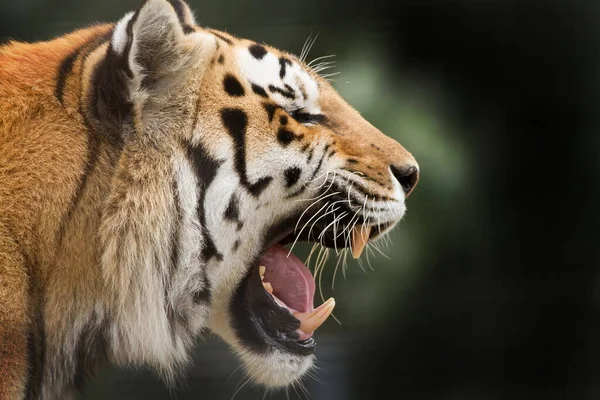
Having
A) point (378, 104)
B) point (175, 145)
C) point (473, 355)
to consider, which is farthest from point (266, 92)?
point (473, 355)

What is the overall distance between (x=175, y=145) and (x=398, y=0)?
130cm

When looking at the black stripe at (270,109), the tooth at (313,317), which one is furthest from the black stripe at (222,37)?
the tooth at (313,317)

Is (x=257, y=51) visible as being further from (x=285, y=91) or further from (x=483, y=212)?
(x=483, y=212)

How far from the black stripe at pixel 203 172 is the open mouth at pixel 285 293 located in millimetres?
90

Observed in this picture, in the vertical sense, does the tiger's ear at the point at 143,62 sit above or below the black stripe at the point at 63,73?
above

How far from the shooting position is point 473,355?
199cm

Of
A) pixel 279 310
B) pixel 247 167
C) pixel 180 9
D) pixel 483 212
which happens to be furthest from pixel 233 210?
pixel 483 212

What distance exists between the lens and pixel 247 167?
32.2 inches

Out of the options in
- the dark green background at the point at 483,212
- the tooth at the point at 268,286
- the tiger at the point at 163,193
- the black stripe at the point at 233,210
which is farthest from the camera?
the dark green background at the point at 483,212

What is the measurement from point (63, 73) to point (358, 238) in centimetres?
39

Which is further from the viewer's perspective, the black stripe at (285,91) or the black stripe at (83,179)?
the black stripe at (285,91)

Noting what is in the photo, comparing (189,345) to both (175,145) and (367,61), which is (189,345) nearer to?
(175,145)

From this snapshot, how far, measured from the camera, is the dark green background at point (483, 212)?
75.9 inches

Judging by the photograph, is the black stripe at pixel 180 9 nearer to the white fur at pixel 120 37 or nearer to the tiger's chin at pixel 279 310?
the white fur at pixel 120 37
